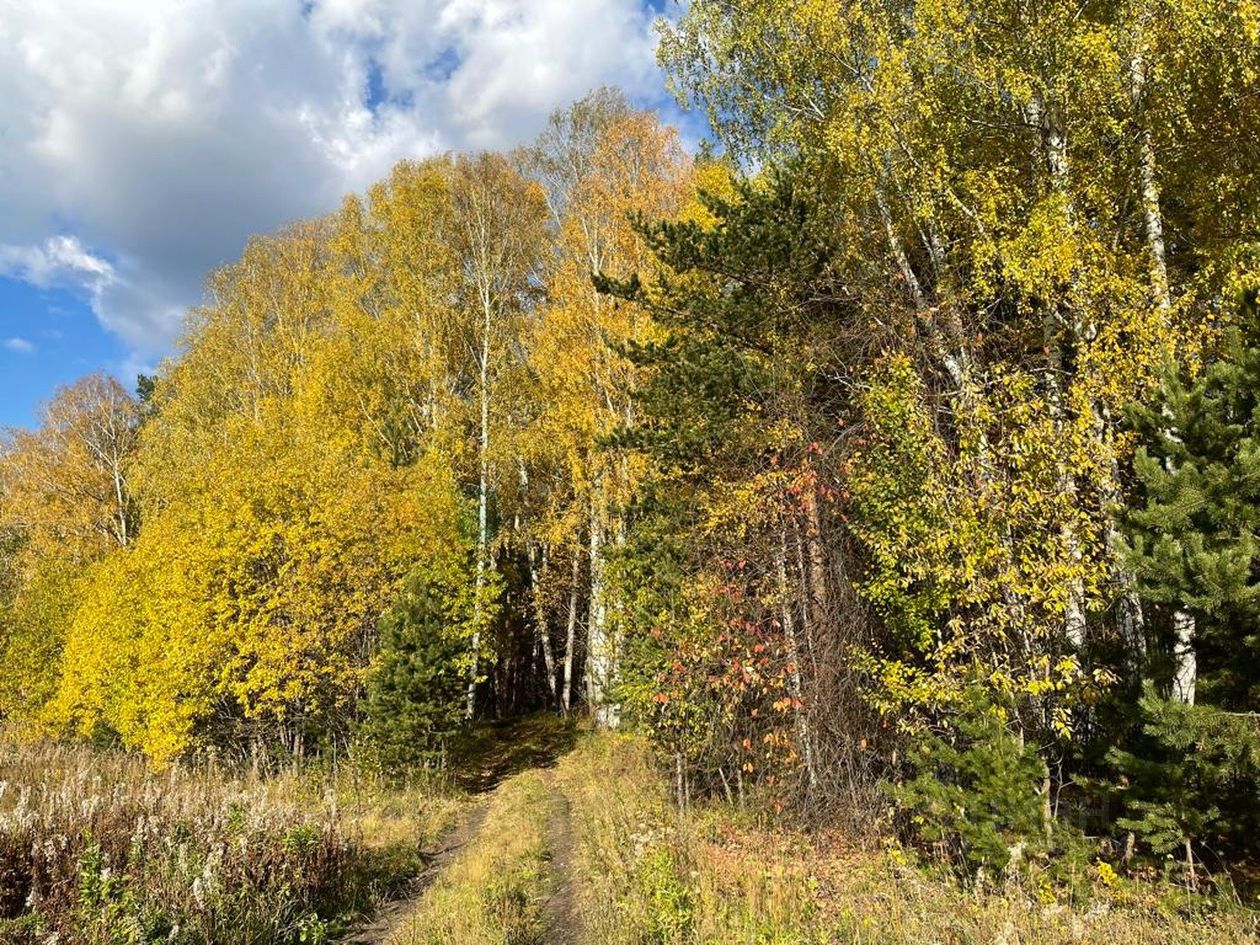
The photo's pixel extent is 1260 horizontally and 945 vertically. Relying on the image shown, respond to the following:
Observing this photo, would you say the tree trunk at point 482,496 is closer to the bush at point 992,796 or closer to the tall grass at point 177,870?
the tall grass at point 177,870

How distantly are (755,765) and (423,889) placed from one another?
4.39 metres

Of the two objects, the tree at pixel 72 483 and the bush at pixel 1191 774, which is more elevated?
the tree at pixel 72 483

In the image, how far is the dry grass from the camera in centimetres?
435

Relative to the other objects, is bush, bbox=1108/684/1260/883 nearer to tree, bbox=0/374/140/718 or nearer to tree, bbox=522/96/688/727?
tree, bbox=522/96/688/727

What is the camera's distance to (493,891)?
6820mm

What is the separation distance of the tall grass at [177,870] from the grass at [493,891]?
82 cm

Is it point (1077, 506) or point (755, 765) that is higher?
point (1077, 506)

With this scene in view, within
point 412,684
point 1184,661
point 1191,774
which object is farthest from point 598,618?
point 1191,774

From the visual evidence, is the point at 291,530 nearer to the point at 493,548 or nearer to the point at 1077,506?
Answer: the point at 493,548

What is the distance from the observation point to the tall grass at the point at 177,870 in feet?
16.8

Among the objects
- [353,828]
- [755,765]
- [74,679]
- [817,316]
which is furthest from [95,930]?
[74,679]

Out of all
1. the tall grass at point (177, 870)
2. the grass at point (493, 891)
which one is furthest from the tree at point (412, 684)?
the tall grass at point (177, 870)

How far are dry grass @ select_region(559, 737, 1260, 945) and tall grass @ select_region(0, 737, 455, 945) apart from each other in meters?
2.66

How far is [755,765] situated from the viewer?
9.31 m
